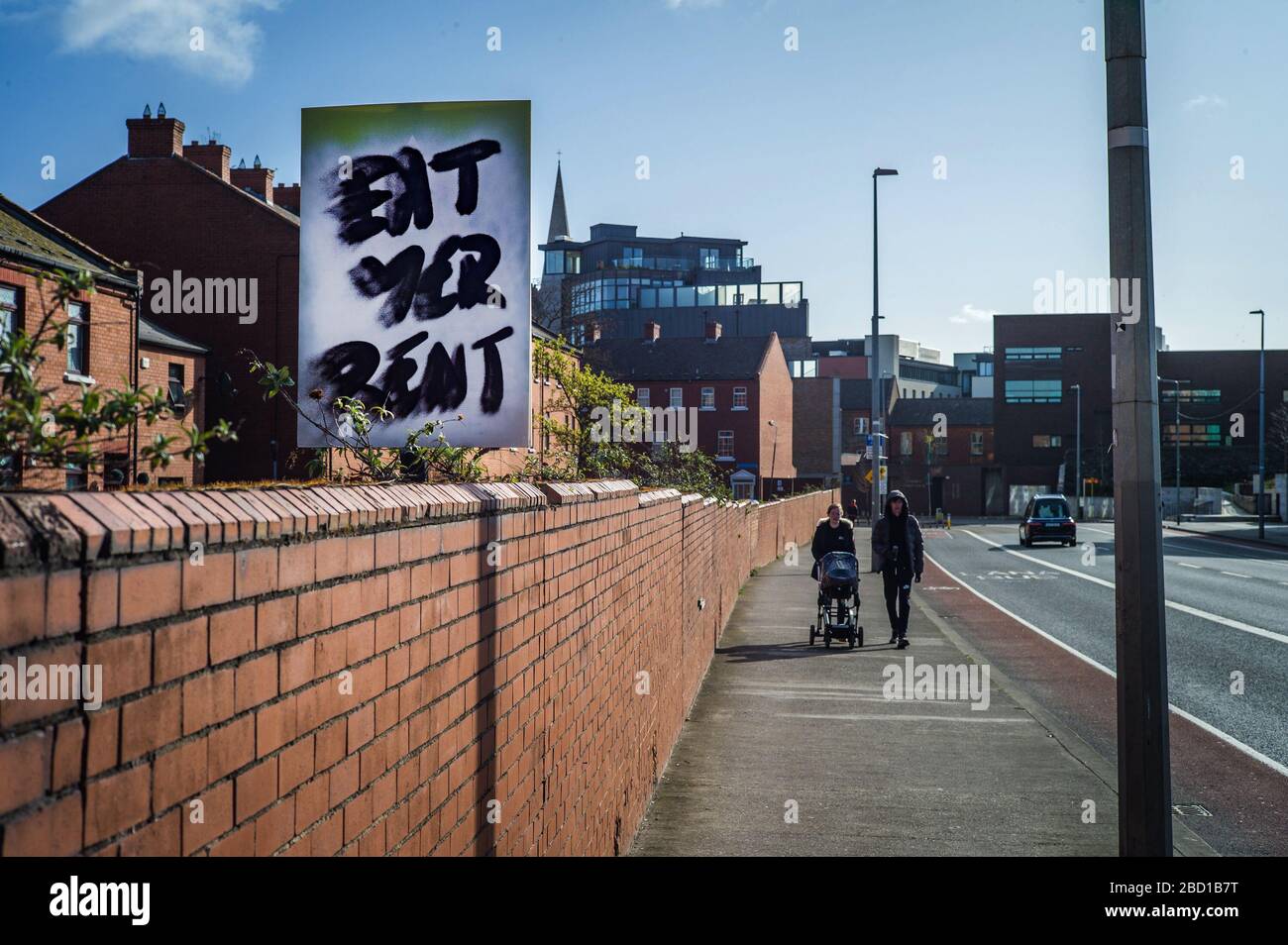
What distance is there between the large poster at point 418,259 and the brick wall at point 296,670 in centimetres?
290

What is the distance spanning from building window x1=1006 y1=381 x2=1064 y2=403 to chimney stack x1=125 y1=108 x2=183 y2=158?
66.7 m

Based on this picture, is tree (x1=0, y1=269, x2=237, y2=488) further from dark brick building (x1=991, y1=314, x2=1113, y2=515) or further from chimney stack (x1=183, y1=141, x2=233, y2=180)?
dark brick building (x1=991, y1=314, x2=1113, y2=515)

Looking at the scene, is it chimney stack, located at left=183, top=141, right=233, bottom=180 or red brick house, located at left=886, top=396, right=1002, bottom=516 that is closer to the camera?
chimney stack, located at left=183, top=141, right=233, bottom=180

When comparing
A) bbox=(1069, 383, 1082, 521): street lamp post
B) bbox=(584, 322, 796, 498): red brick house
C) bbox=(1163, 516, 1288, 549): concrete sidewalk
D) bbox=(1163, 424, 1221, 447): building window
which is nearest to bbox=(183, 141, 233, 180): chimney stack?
bbox=(584, 322, 796, 498): red brick house

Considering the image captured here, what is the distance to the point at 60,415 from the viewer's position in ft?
6.66

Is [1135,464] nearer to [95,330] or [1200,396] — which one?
[95,330]

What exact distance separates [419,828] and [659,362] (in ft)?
234

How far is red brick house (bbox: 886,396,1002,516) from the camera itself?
9138 cm

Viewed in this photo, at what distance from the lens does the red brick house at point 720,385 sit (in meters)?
70.6

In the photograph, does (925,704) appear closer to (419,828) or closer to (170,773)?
(419,828)
